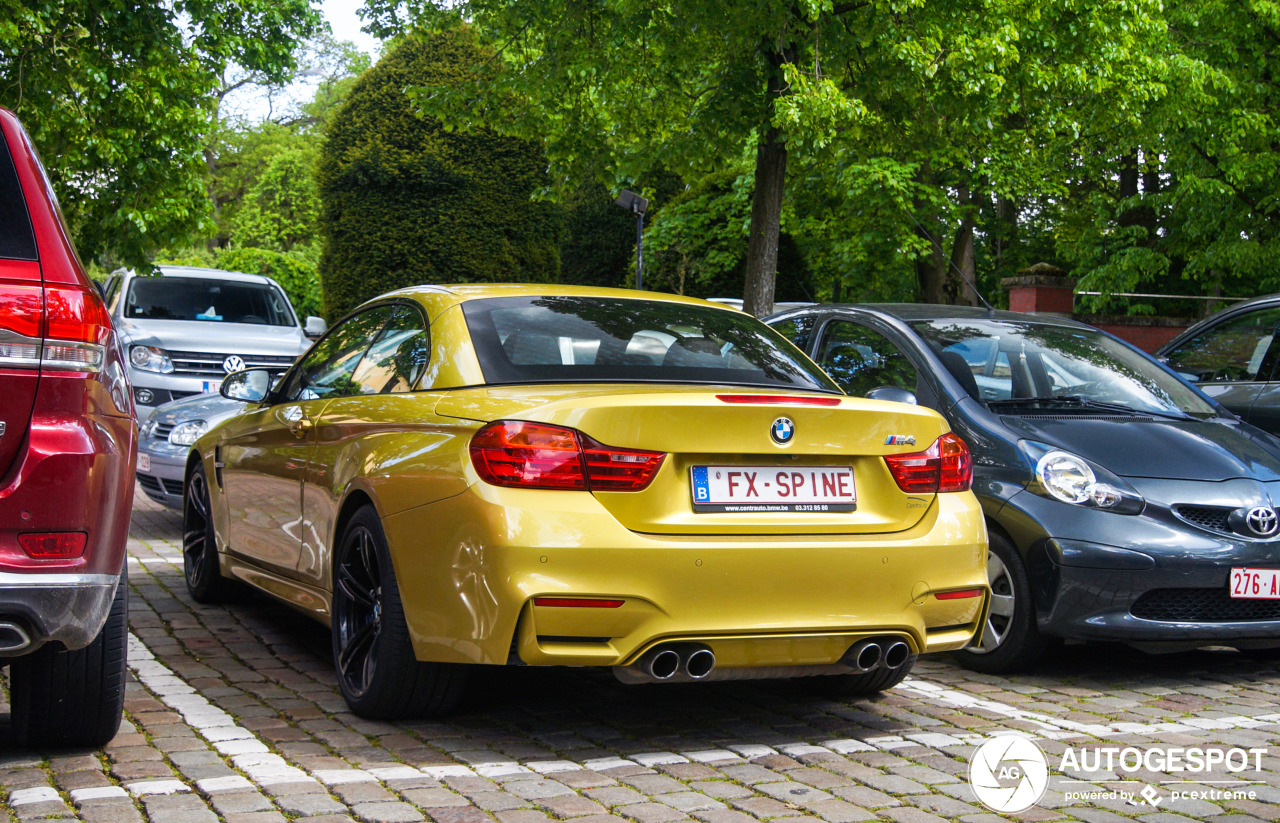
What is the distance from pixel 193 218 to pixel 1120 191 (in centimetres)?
2097

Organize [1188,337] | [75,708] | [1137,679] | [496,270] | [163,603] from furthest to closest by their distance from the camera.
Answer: [496,270] < [1188,337] < [163,603] < [1137,679] < [75,708]

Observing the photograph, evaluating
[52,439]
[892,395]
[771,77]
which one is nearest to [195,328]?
[771,77]

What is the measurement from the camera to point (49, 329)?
3.38 meters

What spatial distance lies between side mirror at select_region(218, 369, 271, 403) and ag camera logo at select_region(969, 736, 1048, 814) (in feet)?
11.5

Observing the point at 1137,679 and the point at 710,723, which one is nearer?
the point at 710,723

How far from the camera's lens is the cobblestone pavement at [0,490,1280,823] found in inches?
139

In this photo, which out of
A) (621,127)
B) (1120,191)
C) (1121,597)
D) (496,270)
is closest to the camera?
(1121,597)

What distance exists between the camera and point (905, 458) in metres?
4.21

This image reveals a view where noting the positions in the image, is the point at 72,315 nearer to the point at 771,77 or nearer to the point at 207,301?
the point at 771,77

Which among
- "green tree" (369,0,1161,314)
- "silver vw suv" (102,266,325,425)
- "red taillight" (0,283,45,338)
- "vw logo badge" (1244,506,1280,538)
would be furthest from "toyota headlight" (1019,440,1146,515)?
"silver vw suv" (102,266,325,425)

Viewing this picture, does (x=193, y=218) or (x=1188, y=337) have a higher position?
(x=193, y=218)

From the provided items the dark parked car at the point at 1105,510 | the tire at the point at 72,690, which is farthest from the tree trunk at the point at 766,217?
the tire at the point at 72,690

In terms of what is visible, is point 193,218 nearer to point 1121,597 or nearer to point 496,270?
point 496,270

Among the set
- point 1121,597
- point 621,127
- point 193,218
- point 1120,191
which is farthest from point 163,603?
point 1120,191
